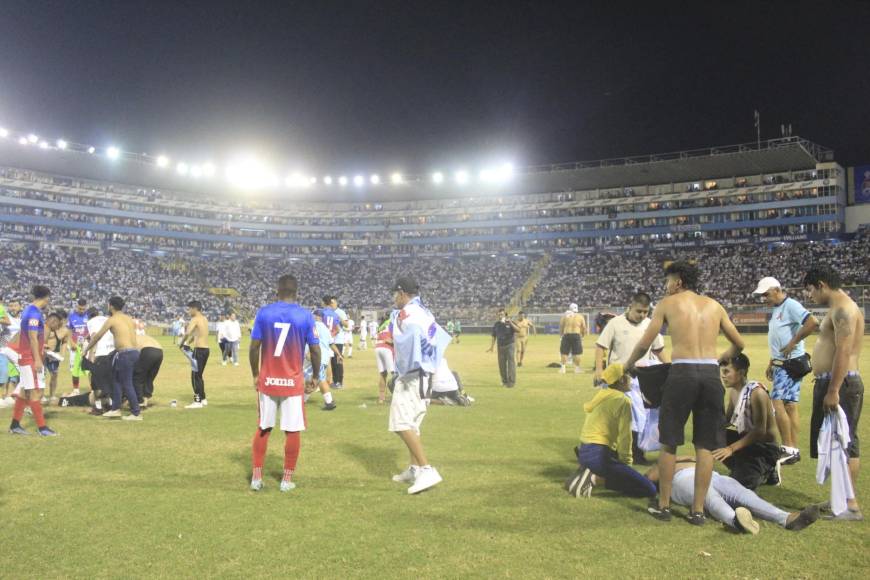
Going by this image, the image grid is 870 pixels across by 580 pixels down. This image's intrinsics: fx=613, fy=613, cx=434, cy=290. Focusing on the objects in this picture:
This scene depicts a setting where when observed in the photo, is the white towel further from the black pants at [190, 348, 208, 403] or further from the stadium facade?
the stadium facade

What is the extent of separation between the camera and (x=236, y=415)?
37.4 ft

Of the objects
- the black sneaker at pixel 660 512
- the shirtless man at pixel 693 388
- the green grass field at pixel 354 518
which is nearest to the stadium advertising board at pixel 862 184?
the green grass field at pixel 354 518

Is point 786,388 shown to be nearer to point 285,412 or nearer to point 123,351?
point 285,412

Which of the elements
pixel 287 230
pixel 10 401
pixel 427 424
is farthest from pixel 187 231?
pixel 427 424

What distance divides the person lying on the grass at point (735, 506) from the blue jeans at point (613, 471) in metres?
0.31

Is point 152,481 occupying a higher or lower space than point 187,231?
lower

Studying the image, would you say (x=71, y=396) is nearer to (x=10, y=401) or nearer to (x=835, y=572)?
(x=10, y=401)

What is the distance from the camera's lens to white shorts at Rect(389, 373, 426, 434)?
6574 millimetres

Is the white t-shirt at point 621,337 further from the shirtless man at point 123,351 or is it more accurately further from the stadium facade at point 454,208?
the stadium facade at point 454,208

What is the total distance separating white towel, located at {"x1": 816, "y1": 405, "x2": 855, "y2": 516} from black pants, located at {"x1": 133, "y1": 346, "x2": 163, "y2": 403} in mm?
10893

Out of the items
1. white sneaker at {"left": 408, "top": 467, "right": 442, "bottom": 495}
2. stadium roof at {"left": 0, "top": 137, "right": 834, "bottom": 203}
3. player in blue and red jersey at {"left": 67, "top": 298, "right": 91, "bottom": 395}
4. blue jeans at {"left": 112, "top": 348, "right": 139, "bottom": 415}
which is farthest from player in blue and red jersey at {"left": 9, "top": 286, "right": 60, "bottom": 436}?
stadium roof at {"left": 0, "top": 137, "right": 834, "bottom": 203}

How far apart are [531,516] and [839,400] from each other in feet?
9.96

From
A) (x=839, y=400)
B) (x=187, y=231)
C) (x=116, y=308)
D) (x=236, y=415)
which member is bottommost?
(x=236, y=415)

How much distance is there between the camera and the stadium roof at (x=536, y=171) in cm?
6475
